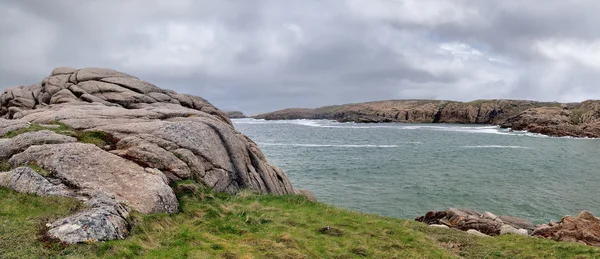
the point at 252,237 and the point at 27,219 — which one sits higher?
the point at 27,219

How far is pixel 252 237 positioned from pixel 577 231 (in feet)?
66.5

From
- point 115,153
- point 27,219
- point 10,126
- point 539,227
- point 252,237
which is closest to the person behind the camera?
point 27,219

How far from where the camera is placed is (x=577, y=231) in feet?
72.3

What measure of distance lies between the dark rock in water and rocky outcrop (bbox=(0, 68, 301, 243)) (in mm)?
18259

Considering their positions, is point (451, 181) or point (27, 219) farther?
point (451, 181)

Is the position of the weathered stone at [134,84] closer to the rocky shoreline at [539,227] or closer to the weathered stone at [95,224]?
the weathered stone at [95,224]

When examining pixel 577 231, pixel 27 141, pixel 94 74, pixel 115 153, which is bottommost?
pixel 577 231

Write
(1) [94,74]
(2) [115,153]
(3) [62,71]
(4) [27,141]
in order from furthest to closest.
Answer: (3) [62,71]
(1) [94,74]
(2) [115,153]
(4) [27,141]

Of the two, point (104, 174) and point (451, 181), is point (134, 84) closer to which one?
point (104, 174)

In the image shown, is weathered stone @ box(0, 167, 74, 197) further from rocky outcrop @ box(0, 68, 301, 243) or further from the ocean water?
the ocean water

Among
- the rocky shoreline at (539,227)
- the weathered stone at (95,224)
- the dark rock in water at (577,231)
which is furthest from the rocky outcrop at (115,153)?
the dark rock in water at (577,231)

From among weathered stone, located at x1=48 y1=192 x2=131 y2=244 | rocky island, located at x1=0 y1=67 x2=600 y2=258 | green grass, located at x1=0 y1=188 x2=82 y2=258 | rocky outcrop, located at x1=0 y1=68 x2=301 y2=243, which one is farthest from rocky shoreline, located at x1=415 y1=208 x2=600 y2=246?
green grass, located at x1=0 y1=188 x2=82 y2=258

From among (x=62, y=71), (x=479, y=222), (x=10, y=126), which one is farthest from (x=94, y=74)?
(x=479, y=222)

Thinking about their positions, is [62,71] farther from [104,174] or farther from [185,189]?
[185,189]
